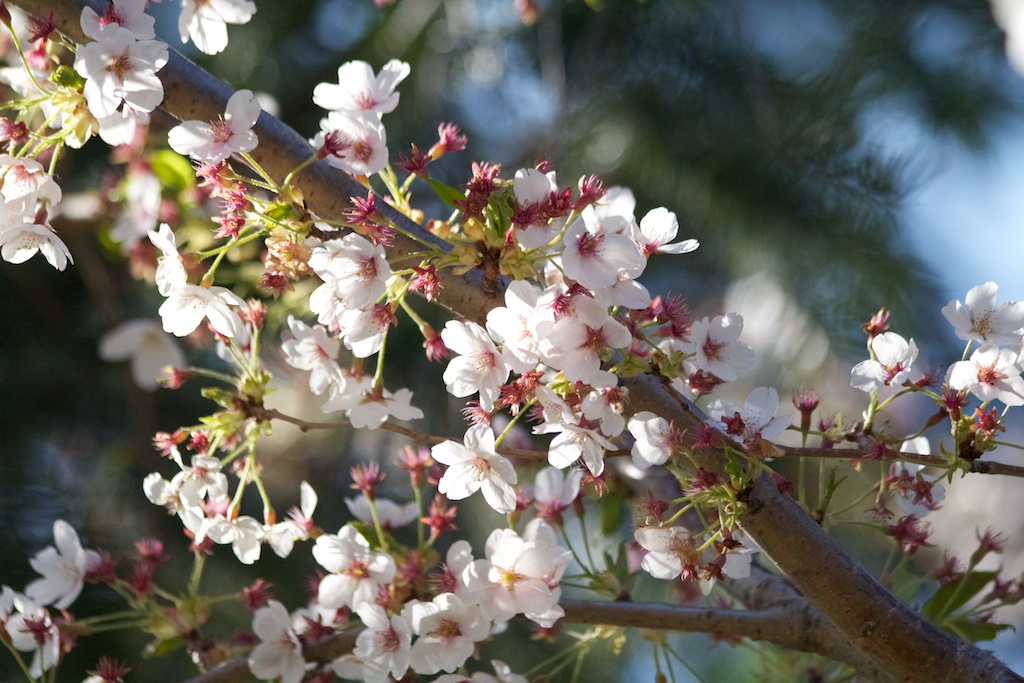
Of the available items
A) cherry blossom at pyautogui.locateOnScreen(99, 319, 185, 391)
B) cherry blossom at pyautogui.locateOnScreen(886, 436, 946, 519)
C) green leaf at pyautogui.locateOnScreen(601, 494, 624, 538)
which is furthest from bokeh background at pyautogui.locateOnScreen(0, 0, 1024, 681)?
cherry blossom at pyautogui.locateOnScreen(886, 436, 946, 519)

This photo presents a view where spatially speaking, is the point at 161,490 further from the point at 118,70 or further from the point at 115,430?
the point at 115,430

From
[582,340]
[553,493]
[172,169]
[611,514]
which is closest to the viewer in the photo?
[582,340]

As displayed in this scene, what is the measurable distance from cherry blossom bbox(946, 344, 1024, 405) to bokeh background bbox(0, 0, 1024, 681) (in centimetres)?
83

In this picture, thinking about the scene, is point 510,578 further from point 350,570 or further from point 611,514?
point 611,514

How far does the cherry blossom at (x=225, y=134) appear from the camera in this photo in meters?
0.68

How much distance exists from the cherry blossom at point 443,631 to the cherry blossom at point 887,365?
0.35 m

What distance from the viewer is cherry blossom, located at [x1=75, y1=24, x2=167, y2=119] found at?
0.66 metres

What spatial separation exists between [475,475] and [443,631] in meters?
0.17

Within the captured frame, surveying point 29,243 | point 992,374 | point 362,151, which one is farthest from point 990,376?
point 29,243

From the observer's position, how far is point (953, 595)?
92 cm

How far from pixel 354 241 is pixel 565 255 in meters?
0.15

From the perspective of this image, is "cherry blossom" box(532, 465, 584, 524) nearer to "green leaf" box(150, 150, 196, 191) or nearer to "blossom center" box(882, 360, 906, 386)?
"blossom center" box(882, 360, 906, 386)

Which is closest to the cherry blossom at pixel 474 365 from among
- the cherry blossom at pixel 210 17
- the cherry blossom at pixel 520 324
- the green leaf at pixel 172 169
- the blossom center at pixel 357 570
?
the cherry blossom at pixel 520 324

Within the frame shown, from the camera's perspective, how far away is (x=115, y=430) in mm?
1861
